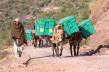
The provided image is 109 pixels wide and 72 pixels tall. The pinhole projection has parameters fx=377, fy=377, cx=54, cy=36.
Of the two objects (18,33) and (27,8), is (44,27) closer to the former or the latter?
(18,33)

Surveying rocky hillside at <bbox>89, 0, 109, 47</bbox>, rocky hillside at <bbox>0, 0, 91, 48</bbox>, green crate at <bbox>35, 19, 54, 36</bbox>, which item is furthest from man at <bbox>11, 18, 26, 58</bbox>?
rocky hillside at <bbox>0, 0, 91, 48</bbox>

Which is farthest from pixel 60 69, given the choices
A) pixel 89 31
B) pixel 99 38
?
pixel 99 38

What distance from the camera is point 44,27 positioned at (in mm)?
24969

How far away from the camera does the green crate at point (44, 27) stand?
24891 millimetres

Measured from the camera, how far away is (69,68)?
44.6 feet

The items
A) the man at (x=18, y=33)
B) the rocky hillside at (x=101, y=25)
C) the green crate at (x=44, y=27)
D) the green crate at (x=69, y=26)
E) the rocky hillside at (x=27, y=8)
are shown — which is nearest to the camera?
the man at (x=18, y=33)

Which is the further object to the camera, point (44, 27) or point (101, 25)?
point (101, 25)

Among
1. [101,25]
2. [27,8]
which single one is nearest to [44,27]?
[101,25]

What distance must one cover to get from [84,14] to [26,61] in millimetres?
25420

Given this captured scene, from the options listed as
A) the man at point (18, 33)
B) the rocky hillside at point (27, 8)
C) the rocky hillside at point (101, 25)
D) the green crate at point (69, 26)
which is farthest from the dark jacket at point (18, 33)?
the rocky hillside at point (27, 8)

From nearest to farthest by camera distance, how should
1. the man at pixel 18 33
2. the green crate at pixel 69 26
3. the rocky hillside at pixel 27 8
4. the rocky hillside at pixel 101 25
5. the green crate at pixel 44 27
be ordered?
the man at pixel 18 33 < the green crate at pixel 69 26 < the green crate at pixel 44 27 < the rocky hillside at pixel 101 25 < the rocky hillside at pixel 27 8

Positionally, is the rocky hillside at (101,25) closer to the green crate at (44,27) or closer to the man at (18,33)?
the green crate at (44,27)

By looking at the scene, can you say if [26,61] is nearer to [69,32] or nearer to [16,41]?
[16,41]

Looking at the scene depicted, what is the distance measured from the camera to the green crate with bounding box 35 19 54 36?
81.7ft
